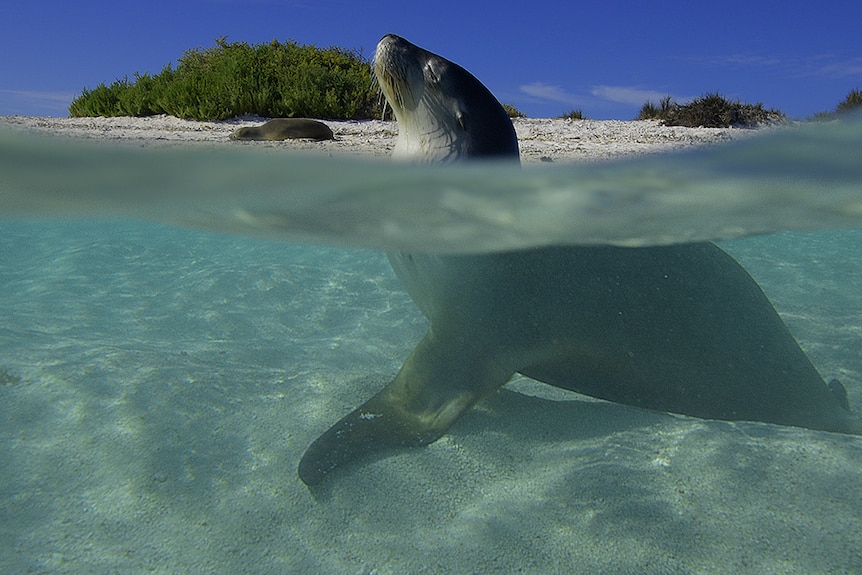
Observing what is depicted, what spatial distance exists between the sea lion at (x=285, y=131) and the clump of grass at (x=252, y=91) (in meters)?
2.48

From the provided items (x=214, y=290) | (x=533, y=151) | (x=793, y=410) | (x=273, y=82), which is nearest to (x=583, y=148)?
(x=533, y=151)

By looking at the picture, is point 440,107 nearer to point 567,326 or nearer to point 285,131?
point 567,326

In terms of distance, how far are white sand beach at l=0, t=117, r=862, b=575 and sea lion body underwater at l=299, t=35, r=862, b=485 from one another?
0.25 m

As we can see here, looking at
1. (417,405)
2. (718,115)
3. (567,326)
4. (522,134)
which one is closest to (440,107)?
(567,326)

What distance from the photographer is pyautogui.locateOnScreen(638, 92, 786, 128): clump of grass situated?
15.2m

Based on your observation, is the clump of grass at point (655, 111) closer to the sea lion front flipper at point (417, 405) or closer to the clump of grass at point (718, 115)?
the clump of grass at point (718, 115)

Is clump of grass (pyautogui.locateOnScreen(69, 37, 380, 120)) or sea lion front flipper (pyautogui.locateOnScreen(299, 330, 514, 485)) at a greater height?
clump of grass (pyautogui.locateOnScreen(69, 37, 380, 120))

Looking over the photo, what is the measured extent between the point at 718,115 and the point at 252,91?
11.7 metres

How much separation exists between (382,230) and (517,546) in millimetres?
2519

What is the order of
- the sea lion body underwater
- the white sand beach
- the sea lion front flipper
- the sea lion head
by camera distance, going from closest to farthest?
the white sand beach → the sea lion front flipper → the sea lion body underwater → the sea lion head

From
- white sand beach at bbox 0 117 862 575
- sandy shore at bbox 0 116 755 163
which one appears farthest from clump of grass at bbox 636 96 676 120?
white sand beach at bbox 0 117 862 575

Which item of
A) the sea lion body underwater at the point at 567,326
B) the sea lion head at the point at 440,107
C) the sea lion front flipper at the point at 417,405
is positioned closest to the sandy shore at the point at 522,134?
the sea lion head at the point at 440,107

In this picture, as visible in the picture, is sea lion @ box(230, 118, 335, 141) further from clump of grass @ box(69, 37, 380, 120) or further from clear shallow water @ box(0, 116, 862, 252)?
clear shallow water @ box(0, 116, 862, 252)

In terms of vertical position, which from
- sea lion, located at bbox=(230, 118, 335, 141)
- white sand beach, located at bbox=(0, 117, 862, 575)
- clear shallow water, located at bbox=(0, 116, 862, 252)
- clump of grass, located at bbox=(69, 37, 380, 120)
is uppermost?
clump of grass, located at bbox=(69, 37, 380, 120)
